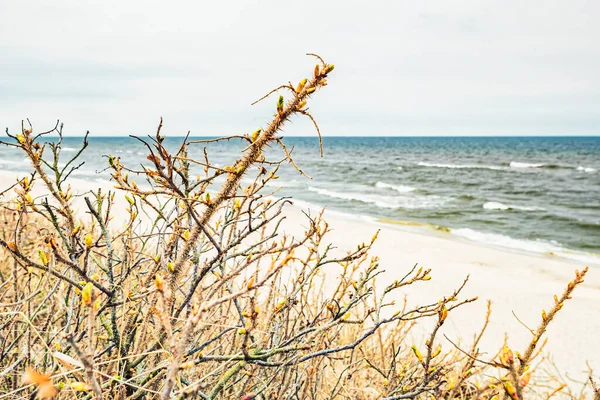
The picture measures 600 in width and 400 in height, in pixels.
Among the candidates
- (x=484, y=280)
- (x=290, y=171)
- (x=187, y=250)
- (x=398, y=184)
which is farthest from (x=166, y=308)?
(x=290, y=171)

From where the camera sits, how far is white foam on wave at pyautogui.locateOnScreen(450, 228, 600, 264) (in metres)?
13.3

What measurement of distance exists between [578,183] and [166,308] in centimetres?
3710

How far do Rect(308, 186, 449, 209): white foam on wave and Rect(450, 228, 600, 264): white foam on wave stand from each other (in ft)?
17.4

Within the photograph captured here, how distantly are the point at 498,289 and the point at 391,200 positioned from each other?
49.3 ft

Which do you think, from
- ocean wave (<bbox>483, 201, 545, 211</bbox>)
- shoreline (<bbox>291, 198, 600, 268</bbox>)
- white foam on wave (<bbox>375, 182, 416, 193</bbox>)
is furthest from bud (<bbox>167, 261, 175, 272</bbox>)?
white foam on wave (<bbox>375, 182, 416, 193</bbox>)

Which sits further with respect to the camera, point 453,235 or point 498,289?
point 453,235

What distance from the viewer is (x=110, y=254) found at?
5.99 ft

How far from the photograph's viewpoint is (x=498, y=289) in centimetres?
866
